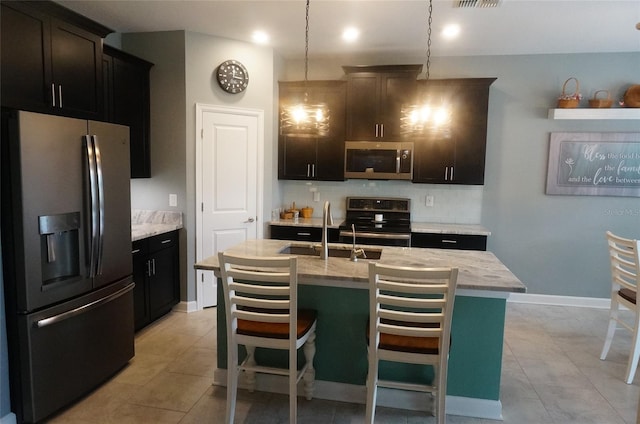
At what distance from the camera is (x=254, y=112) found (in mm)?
4422

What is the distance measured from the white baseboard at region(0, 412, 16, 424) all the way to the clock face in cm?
318

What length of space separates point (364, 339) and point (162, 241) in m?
2.29

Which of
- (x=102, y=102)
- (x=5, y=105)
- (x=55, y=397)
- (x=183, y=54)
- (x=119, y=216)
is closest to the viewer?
(x=55, y=397)

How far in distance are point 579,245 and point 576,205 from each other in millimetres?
461

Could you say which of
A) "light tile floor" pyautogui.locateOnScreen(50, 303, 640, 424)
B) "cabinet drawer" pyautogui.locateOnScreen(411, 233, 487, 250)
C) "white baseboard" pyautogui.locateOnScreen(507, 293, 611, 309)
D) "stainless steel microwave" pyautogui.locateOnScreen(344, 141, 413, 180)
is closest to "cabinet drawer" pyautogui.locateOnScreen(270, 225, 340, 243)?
"stainless steel microwave" pyautogui.locateOnScreen(344, 141, 413, 180)

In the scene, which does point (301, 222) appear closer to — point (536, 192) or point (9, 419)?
point (536, 192)

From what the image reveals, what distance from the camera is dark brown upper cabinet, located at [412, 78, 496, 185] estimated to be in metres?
4.44

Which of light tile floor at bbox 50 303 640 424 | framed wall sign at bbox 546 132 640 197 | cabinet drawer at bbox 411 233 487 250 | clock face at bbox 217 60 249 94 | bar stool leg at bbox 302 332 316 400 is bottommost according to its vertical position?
light tile floor at bbox 50 303 640 424

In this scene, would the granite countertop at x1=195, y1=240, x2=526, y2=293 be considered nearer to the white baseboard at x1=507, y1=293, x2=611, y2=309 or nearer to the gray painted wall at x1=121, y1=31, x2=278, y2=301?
the gray painted wall at x1=121, y1=31, x2=278, y2=301

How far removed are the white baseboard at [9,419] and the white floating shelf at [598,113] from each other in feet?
17.3

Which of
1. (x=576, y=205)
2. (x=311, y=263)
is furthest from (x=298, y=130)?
(x=576, y=205)

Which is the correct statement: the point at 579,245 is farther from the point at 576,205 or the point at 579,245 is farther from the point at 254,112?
the point at 254,112

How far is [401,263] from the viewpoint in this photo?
8.64 ft

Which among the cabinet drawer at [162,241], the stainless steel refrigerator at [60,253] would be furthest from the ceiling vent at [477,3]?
the cabinet drawer at [162,241]
